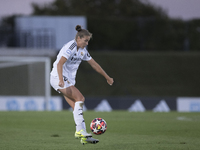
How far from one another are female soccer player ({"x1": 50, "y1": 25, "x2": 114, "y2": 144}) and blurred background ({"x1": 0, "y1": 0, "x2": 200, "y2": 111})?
1376 centimetres

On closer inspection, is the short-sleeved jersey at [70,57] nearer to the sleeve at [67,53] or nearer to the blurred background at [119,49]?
the sleeve at [67,53]

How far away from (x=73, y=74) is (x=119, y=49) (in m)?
39.8

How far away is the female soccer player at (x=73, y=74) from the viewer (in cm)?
757

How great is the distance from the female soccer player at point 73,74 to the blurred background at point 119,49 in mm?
13763

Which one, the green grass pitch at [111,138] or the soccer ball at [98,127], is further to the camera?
the soccer ball at [98,127]

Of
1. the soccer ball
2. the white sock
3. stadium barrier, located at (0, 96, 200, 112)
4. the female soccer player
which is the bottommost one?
stadium barrier, located at (0, 96, 200, 112)

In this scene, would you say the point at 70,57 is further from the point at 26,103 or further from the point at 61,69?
the point at 26,103

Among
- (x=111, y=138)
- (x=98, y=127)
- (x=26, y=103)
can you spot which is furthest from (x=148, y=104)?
(x=98, y=127)

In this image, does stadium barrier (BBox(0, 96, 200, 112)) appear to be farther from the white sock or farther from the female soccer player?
the white sock

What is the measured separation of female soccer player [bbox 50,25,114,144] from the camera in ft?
24.8

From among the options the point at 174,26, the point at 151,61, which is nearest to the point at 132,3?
the point at 174,26

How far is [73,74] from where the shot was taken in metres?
8.01

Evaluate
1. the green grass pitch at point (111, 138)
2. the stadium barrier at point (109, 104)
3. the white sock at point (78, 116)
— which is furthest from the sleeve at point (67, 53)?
the stadium barrier at point (109, 104)

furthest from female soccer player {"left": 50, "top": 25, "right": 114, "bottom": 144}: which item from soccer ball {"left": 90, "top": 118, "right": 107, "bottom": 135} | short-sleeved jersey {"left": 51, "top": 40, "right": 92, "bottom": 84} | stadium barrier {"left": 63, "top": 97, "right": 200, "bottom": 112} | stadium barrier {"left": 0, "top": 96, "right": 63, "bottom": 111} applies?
stadium barrier {"left": 0, "top": 96, "right": 63, "bottom": 111}
